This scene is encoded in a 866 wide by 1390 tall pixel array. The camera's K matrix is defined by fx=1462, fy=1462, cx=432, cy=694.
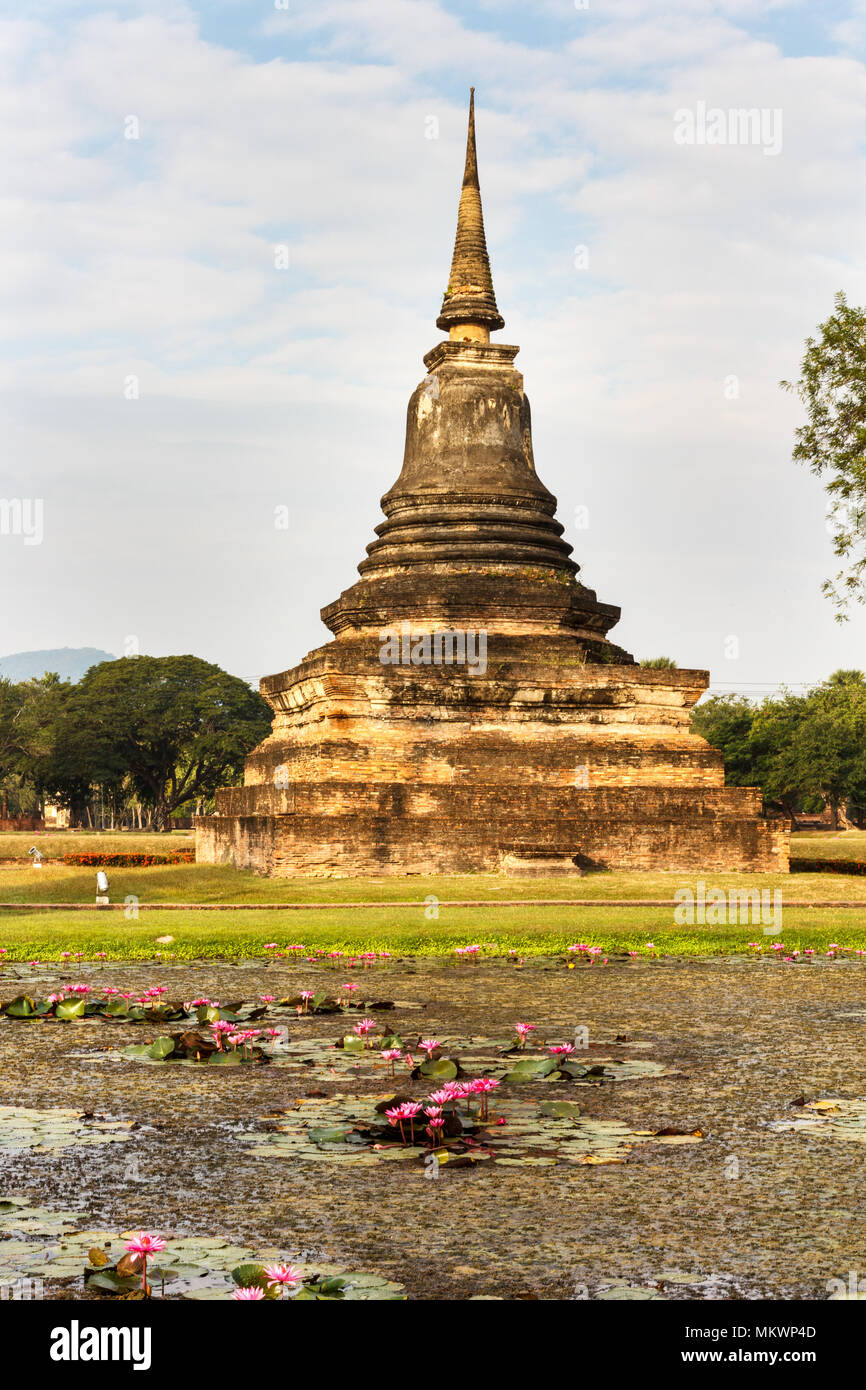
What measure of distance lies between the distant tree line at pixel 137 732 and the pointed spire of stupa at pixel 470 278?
33.4 meters

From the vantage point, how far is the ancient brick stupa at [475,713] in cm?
2191

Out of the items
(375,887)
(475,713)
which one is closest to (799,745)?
(475,713)

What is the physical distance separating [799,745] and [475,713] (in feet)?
122

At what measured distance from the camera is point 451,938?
45.3 feet

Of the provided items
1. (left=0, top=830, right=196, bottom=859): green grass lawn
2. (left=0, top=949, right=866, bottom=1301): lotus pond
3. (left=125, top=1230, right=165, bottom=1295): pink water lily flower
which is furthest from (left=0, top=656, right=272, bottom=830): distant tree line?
(left=125, top=1230, right=165, bottom=1295): pink water lily flower

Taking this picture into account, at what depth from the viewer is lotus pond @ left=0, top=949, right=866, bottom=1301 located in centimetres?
427

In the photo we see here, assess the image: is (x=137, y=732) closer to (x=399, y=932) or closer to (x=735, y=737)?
(x=735, y=737)

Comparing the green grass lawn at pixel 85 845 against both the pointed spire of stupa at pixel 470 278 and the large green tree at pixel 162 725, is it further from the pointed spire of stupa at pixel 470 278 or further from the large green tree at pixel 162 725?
the large green tree at pixel 162 725

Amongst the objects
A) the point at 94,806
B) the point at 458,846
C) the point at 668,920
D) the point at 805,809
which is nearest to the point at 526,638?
the point at 458,846

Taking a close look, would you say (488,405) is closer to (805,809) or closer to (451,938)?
(451,938)

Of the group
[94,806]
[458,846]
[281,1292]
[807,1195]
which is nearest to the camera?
[281,1292]

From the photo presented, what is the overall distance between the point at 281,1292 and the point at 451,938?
10000mm

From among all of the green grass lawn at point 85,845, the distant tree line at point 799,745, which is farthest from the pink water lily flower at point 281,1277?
the distant tree line at point 799,745

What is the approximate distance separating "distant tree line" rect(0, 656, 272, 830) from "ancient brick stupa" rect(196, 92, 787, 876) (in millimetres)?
33818
